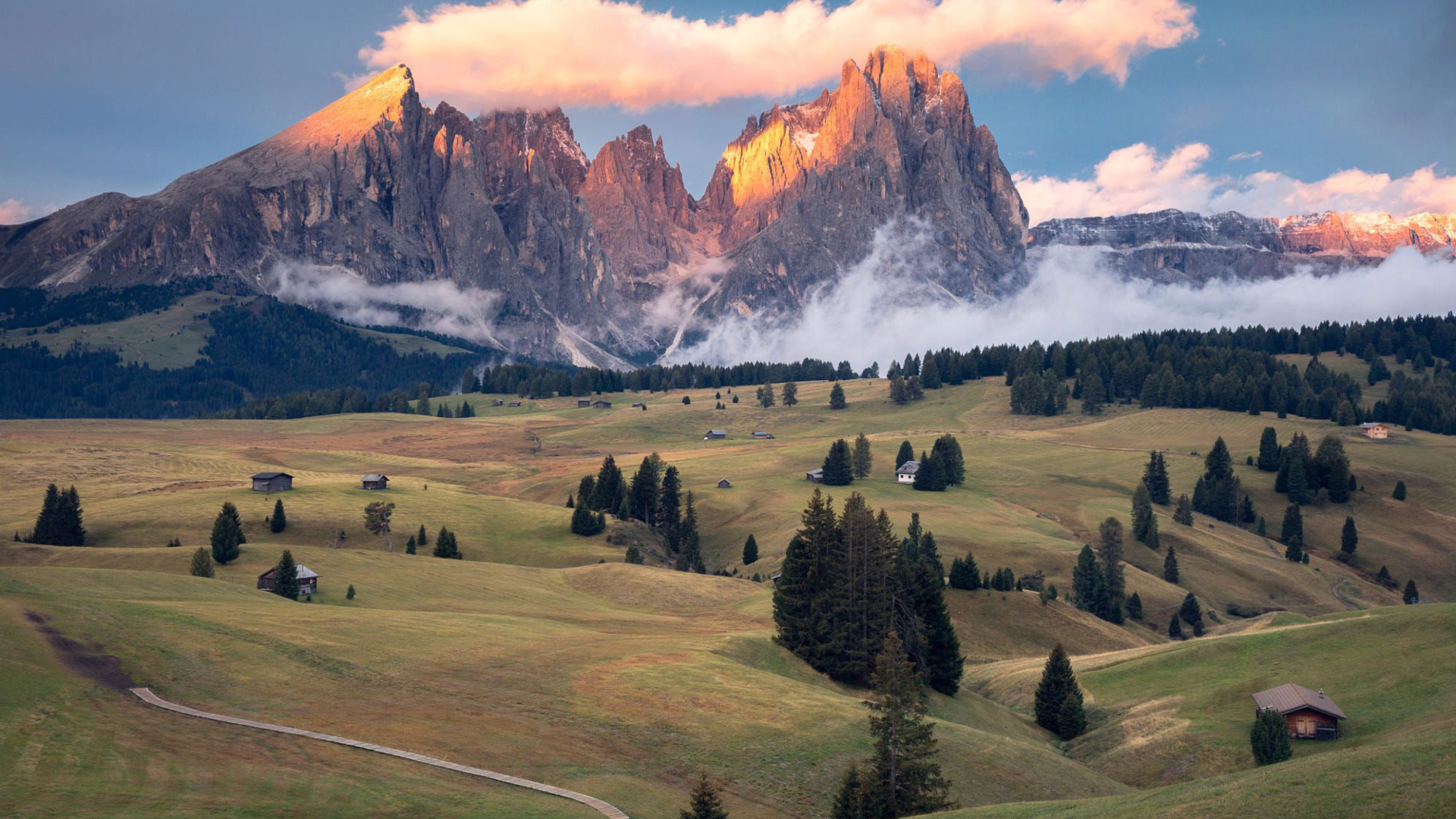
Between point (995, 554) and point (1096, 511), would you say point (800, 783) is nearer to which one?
point (995, 554)

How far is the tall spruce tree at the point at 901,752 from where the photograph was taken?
3922 cm

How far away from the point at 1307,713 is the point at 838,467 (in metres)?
109

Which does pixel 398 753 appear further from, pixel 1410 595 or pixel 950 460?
pixel 950 460

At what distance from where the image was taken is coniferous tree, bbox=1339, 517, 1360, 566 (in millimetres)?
142750

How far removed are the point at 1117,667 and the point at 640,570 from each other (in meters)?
47.5

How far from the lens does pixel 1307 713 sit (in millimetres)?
55656

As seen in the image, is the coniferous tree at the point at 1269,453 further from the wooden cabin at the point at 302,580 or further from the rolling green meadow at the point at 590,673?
the wooden cabin at the point at 302,580

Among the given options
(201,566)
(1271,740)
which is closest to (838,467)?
(201,566)

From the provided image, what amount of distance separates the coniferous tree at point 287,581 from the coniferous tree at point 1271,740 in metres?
63.8

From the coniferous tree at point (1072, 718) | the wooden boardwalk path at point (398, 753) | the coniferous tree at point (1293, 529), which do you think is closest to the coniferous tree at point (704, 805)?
the wooden boardwalk path at point (398, 753)

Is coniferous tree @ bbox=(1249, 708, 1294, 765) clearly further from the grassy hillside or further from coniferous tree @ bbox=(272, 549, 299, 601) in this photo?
coniferous tree @ bbox=(272, 549, 299, 601)

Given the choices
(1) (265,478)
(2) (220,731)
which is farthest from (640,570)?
(2) (220,731)

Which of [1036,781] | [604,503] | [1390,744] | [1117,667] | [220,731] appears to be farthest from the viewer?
[604,503]

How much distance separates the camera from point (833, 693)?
61.4 m
